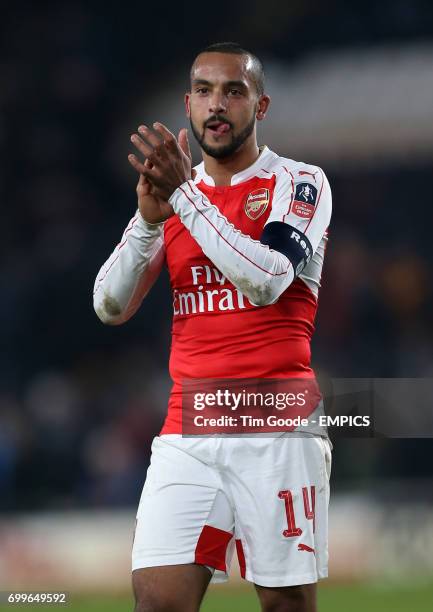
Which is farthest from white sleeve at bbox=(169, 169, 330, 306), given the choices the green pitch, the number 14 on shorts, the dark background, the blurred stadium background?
the dark background

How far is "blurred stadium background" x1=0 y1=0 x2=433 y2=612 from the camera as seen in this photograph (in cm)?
858

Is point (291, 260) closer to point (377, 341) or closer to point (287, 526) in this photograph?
point (287, 526)

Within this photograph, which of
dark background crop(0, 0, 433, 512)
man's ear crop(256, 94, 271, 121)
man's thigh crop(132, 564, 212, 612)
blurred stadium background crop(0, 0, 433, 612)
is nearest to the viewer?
man's thigh crop(132, 564, 212, 612)

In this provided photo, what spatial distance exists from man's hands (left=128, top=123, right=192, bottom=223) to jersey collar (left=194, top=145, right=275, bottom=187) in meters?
0.29

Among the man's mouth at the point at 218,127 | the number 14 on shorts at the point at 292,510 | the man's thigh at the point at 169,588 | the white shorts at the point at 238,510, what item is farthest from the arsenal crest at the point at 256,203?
the man's thigh at the point at 169,588

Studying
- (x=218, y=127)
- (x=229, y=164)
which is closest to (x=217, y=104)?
(x=218, y=127)

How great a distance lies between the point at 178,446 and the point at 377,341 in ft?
22.9

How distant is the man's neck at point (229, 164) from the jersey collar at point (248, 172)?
0.05ft

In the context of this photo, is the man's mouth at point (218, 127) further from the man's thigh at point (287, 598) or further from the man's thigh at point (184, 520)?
the man's thigh at point (287, 598)

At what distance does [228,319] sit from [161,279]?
6.86 m

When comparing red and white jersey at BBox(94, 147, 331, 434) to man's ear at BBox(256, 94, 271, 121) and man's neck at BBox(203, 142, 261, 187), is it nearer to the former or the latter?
man's neck at BBox(203, 142, 261, 187)

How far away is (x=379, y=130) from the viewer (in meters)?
12.5

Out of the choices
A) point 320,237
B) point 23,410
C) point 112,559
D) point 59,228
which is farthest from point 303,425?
point 59,228

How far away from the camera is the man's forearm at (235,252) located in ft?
11.6
